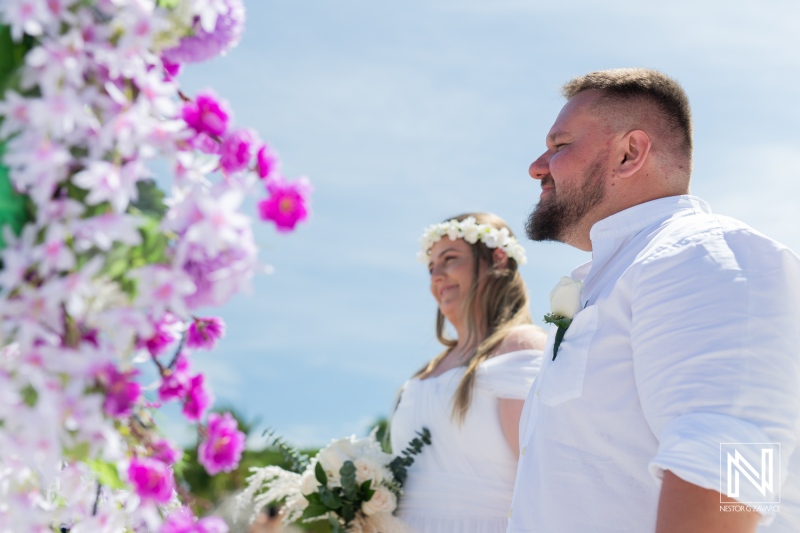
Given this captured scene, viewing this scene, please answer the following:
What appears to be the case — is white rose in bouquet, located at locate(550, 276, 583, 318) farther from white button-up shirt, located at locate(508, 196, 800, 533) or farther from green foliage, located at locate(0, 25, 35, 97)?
green foliage, located at locate(0, 25, 35, 97)

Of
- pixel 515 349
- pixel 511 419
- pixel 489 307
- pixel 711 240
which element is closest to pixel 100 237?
pixel 711 240

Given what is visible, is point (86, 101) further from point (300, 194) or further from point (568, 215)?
point (568, 215)

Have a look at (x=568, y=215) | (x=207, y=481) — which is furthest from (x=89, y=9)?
(x=207, y=481)

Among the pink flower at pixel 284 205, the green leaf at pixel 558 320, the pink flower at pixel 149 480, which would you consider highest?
the green leaf at pixel 558 320

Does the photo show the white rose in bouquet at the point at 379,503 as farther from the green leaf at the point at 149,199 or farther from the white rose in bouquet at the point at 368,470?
the green leaf at the point at 149,199

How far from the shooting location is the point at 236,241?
143cm

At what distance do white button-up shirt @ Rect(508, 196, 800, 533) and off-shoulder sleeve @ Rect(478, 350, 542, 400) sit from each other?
1.50 meters

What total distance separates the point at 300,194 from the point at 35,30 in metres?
0.53

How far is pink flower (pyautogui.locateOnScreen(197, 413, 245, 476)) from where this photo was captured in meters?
1.59

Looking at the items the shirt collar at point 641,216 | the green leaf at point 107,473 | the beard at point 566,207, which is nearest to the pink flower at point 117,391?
the green leaf at point 107,473

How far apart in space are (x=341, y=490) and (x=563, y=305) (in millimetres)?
1892

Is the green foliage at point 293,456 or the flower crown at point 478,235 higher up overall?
the flower crown at point 478,235

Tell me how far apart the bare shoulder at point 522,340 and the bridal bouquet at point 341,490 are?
0.87 m

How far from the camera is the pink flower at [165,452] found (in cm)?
147
